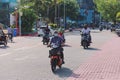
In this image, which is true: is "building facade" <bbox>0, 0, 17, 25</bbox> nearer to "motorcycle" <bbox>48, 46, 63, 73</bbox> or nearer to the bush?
the bush

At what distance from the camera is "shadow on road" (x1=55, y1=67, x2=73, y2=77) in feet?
46.3

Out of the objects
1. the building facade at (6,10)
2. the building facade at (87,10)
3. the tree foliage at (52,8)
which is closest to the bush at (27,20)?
the tree foliage at (52,8)

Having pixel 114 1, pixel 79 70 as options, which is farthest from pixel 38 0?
pixel 79 70

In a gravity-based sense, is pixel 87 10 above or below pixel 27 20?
above

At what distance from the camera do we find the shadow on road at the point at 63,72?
14.1 meters

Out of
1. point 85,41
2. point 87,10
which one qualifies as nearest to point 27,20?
point 85,41

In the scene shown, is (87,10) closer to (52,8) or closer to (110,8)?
(52,8)

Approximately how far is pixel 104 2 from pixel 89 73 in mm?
79025

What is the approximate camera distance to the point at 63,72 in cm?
1497

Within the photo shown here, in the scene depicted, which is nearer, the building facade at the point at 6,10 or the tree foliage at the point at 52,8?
the tree foliage at the point at 52,8

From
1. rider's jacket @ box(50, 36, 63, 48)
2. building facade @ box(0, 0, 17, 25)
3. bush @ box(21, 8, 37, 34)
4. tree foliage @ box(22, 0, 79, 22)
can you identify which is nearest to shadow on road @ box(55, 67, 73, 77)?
rider's jacket @ box(50, 36, 63, 48)

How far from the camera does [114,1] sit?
297 ft

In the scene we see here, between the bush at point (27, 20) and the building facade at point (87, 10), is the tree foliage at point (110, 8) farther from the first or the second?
the building facade at point (87, 10)

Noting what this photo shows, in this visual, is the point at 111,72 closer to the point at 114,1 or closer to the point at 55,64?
the point at 55,64
